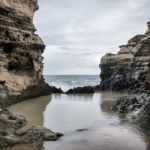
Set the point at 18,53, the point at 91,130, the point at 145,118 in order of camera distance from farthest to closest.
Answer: the point at 18,53, the point at 145,118, the point at 91,130

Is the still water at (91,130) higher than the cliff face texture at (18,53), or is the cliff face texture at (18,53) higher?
the cliff face texture at (18,53)

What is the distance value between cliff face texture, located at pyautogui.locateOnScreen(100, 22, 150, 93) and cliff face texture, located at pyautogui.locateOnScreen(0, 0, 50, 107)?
1164 centimetres

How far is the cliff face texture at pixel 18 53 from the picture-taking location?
94.5ft

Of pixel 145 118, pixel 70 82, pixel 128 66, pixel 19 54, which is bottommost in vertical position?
pixel 145 118

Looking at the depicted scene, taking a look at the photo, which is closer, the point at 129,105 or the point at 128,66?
the point at 129,105

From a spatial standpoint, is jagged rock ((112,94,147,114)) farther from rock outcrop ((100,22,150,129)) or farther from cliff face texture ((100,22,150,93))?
cliff face texture ((100,22,150,93))

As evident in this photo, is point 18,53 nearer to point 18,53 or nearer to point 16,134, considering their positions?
point 18,53

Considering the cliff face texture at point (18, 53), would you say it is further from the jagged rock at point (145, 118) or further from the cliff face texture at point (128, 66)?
the cliff face texture at point (128, 66)

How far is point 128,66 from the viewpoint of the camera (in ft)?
163

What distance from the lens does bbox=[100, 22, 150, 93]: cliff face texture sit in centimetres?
4359

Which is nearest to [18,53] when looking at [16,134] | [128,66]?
[16,134]

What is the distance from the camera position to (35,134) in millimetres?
14211

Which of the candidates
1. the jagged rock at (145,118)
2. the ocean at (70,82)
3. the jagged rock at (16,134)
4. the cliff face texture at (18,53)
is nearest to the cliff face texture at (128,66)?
the ocean at (70,82)

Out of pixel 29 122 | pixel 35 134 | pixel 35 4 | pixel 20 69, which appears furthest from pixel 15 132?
pixel 35 4
